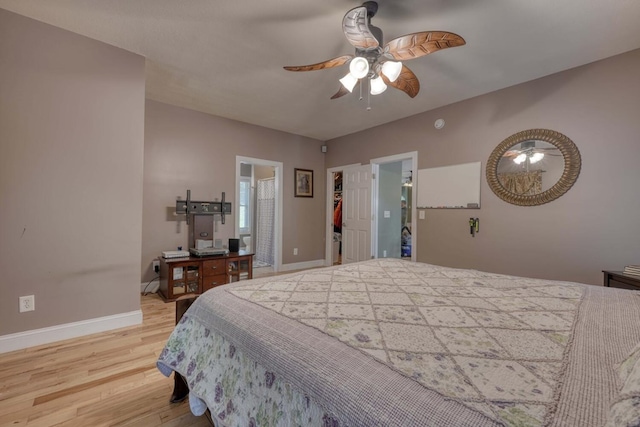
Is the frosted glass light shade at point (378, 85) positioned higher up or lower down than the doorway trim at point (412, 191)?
higher up

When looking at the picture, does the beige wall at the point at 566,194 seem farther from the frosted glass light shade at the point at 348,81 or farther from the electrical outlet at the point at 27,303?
the electrical outlet at the point at 27,303

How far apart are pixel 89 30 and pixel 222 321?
2.67 m

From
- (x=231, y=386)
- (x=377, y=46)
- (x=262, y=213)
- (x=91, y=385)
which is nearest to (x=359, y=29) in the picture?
(x=377, y=46)

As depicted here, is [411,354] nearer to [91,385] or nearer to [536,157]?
[91,385]

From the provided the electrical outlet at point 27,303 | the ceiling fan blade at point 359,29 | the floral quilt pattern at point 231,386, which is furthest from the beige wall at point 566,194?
the electrical outlet at point 27,303

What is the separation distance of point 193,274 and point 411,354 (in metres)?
3.18

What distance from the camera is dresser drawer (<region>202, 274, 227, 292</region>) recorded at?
11.1 ft

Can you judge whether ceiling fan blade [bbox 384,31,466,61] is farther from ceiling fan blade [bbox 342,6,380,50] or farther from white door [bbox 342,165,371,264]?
white door [bbox 342,165,371,264]

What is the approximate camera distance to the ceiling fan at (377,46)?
67.6 inches

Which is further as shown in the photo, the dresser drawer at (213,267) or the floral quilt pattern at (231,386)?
the dresser drawer at (213,267)

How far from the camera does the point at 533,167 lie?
2.85 meters

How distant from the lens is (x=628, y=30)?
2078 millimetres

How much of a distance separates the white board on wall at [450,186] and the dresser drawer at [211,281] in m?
2.86

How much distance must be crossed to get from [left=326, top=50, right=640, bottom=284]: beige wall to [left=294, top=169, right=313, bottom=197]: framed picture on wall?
2.26 meters
